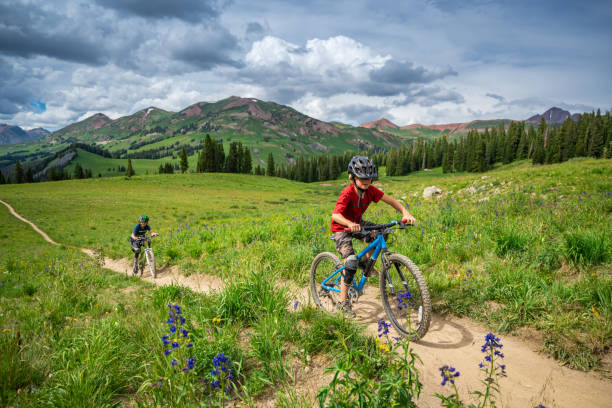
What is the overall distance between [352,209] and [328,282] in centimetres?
157

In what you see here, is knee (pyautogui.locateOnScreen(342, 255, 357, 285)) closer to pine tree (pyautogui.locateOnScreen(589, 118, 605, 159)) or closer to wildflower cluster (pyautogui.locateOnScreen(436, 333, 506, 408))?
wildflower cluster (pyautogui.locateOnScreen(436, 333, 506, 408))

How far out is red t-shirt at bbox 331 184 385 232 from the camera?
5156 millimetres

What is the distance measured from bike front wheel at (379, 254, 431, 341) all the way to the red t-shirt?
3.41ft

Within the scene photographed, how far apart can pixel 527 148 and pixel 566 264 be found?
136m

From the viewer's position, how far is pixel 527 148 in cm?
11075

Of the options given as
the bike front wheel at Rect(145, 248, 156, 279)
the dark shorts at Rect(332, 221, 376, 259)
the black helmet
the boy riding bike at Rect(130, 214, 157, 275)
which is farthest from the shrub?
the boy riding bike at Rect(130, 214, 157, 275)

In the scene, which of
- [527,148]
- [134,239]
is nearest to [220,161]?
[134,239]

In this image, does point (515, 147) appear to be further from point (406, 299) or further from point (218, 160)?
point (406, 299)

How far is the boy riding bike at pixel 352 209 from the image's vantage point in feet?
16.1

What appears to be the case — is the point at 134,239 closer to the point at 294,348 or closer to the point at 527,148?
the point at 294,348

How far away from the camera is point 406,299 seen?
4.30m

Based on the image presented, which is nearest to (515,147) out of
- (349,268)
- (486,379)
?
(349,268)

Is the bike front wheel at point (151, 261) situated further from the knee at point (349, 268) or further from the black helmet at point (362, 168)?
the black helmet at point (362, 168)

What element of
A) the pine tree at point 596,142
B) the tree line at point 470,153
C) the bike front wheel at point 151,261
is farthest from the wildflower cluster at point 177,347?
the pine tree at point 596,142
